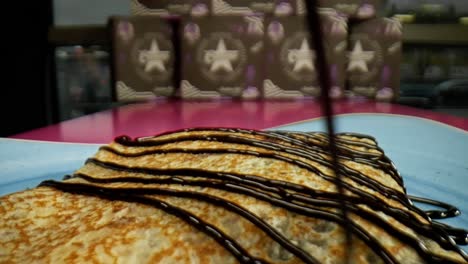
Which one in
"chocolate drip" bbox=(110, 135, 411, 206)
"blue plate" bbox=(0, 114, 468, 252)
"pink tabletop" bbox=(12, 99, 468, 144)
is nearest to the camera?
"chocolate drip" bbox=(110, 135, 411, 206)

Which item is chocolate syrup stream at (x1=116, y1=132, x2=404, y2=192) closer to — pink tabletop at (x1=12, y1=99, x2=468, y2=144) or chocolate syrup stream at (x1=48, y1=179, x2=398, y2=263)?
chocolate syrup stream at (x1=48, y1=179, x2=398, y2=263)

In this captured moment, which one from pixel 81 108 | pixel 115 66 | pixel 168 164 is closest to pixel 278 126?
pixel 168 164

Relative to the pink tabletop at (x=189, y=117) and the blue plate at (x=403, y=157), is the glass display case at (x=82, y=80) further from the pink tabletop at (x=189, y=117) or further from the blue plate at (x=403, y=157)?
the blue plate at (x=403, y=157)

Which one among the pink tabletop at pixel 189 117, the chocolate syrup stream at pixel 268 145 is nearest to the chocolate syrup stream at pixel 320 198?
the chocolate syrup stream at pixel 268 145

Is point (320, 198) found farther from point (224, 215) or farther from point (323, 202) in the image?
point (224, 215)

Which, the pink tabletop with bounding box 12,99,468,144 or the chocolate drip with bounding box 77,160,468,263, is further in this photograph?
the pink tabletop with bounding box 12,99,468,144

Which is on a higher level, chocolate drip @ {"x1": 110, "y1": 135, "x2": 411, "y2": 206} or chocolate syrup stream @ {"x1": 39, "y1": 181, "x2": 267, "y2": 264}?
chocolate drip @ {"x1": 110, "y1": 135, "x2": 411, "y2": 206}

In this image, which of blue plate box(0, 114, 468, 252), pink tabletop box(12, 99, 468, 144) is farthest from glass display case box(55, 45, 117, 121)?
blue plate box(0, 114, 468, 252)
